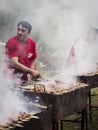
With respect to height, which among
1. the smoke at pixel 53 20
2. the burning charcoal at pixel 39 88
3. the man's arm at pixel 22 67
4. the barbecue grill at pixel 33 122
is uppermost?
the smoke at pixel 53 20

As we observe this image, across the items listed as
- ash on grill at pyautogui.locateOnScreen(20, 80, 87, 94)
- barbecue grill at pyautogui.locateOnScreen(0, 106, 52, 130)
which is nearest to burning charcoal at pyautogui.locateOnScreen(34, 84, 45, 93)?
ash on grill at pyautogui.locateOnScreen(20, 80, 87, 94)

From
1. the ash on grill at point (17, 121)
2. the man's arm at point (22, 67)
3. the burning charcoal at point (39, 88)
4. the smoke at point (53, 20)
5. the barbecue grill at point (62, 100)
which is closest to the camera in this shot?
the ash on grill at point (17, 121)

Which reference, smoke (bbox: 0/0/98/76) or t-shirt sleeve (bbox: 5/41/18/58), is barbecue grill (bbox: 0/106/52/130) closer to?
t-shirt sleeve (bbox: 5/41/18/58)

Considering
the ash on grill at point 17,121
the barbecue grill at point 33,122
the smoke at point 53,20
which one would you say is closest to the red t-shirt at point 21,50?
the barbecue grill at point 33,122

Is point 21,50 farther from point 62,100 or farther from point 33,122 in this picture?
point 33,122

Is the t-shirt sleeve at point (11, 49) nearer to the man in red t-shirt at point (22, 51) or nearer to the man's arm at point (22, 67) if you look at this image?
the man in red t-shirt at point (22, 51)

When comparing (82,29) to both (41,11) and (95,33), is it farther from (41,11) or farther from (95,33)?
(95,33)

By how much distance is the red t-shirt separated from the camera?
6781 mm

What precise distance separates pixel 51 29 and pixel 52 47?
84cm

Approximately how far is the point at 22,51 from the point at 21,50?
0.03m

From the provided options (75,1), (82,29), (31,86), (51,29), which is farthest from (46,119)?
(51,29)

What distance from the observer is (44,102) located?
605 cm

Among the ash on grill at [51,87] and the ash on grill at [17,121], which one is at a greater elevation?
the ash on grill at [51,87]

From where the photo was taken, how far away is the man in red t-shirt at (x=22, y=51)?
662cm
